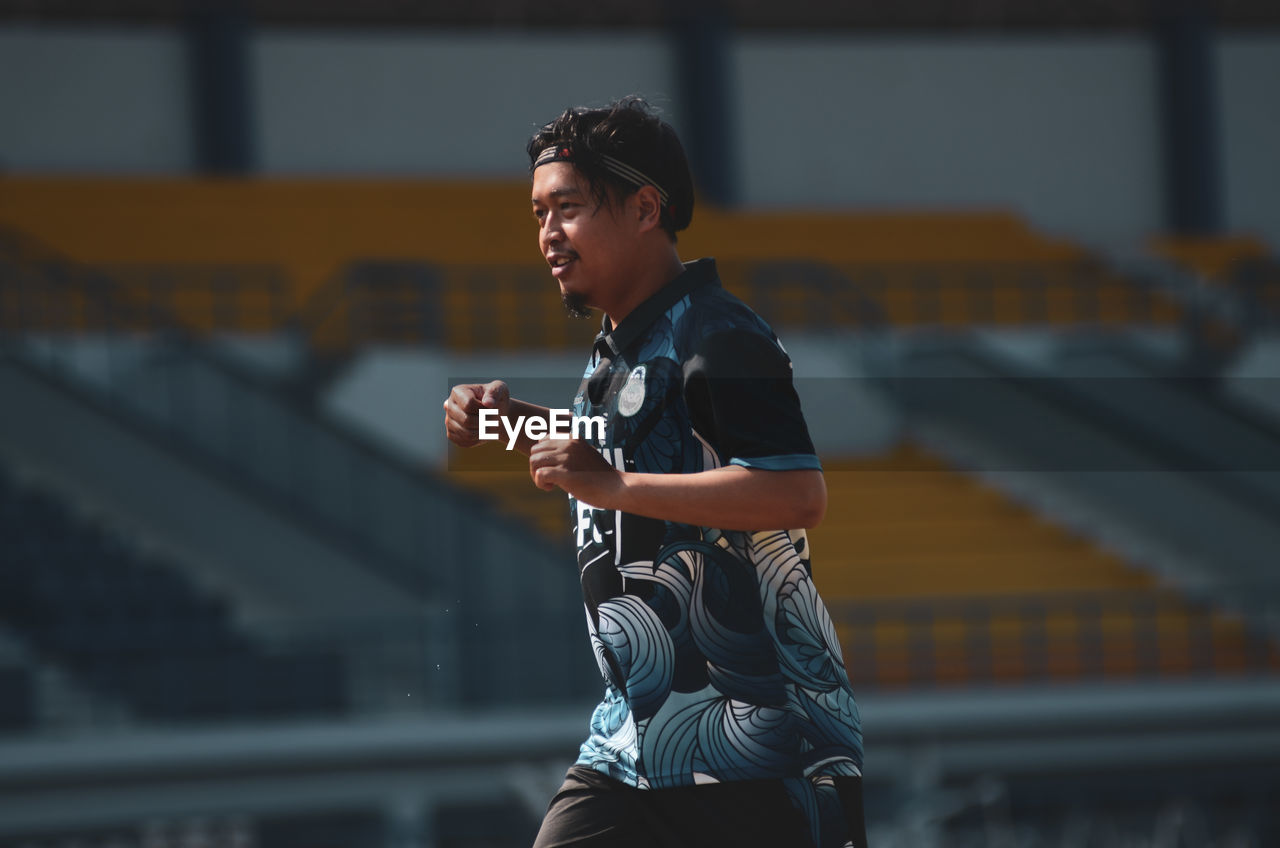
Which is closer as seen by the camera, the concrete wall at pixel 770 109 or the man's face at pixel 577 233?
the man's face at pixel 577 233

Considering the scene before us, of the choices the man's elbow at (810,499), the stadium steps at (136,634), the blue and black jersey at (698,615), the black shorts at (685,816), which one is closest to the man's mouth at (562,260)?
the blue and black jersey at (698,615)

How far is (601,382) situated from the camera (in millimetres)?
2031

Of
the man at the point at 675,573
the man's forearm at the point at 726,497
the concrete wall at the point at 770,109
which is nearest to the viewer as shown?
the man's forearm at the point at 726,497

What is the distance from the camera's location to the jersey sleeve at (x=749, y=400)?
1.85m

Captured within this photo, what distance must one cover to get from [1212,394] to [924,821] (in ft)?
19.3

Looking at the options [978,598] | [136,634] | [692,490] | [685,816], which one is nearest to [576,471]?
[692,490]

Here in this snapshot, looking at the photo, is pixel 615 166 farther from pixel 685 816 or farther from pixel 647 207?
pixel 685 816

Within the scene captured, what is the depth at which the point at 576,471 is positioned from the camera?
1840 millimetres

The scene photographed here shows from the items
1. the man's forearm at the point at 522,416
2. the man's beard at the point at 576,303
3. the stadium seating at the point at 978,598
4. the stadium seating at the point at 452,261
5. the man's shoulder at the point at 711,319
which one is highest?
the stadium seating at the point at 452,261

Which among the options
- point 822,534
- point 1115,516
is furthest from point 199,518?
point 1115,516

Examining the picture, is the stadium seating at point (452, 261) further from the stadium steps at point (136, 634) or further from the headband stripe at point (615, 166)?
the headband stripe at point (615, 166)

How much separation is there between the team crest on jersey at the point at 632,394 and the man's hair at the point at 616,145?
21cm

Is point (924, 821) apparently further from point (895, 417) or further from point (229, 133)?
point (229, 133)

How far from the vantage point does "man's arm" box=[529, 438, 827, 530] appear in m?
1.83
